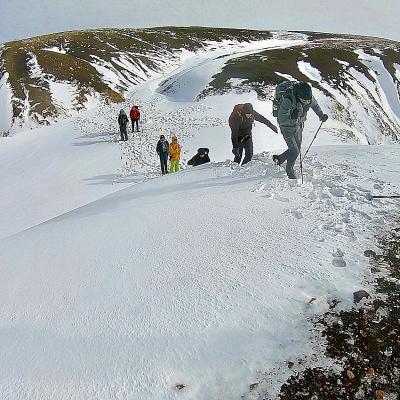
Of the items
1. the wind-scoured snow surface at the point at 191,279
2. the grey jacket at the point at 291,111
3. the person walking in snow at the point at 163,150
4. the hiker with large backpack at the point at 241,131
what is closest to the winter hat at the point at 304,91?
the grey jacket at the point at 291,111

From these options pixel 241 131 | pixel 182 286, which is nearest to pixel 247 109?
pixel 241 131

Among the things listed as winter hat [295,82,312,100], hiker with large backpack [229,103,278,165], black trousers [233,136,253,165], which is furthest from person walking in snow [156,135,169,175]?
winter hat [295,82,312,100]

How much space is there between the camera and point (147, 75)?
208ft

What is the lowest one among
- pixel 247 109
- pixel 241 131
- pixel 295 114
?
pixel 241 131

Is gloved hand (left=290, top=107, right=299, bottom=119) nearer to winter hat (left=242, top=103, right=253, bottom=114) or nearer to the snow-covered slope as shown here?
the snow-covered slope

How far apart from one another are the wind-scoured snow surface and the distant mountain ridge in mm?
30734

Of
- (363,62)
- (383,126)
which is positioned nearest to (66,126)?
(383,126)

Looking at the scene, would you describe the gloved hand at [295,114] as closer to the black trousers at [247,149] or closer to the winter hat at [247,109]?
the black trousers at [247,149]

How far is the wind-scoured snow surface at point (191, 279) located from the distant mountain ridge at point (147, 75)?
30.7 meters

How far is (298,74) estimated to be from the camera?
172ft

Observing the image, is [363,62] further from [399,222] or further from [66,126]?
[399,222]

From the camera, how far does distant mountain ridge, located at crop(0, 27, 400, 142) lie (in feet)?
137

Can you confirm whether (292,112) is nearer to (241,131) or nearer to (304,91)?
(304,91)

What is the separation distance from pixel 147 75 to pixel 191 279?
62719 mm
